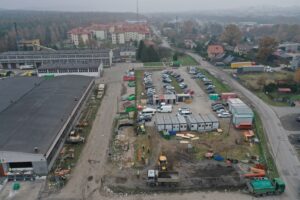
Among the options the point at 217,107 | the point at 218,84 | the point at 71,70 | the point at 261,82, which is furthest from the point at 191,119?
the point at 71,70

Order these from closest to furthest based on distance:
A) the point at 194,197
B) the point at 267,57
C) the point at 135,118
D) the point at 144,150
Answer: the point at 194,197
the point at 144,150
the point at 135,118
the point at 267,57

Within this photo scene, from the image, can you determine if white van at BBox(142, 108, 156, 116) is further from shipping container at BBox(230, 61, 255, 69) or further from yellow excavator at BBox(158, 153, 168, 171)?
shipping container at BBox(230, 61, 255, 69)

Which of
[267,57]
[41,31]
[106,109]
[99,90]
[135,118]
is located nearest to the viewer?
[135,118]

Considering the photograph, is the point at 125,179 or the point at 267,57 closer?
the point at 125,179

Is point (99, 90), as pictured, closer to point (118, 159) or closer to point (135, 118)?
point (135, 118)

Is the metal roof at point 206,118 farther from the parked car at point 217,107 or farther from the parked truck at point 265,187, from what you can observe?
the parked truck at point 265,187

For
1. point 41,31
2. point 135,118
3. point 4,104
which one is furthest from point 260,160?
point 41,31

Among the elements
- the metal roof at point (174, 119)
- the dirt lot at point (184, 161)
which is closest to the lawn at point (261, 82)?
the dirt lot at point (184, 161)
